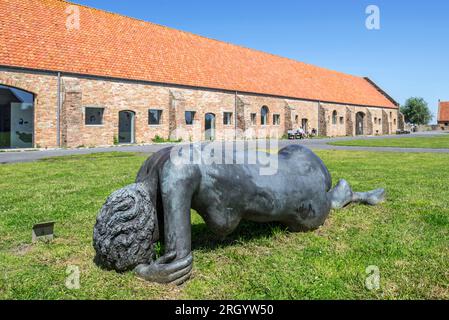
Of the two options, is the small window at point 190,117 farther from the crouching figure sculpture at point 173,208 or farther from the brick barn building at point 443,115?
the brick barn building at point 443,115

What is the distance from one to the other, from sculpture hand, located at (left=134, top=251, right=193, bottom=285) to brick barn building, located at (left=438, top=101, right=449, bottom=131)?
3343 inches

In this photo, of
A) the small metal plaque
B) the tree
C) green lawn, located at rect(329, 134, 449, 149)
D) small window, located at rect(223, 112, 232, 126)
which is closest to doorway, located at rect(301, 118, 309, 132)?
green lawn, located at rect(329, 134, 449, 149)

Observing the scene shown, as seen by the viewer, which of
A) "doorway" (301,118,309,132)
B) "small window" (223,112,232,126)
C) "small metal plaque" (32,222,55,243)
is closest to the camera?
"small metal plaque" (32,222,55,243)

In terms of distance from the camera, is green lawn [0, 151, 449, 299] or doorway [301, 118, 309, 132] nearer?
green lawn [0, 151, 449, 299]

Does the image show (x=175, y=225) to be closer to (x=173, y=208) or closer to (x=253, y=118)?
(x=173, y=208)

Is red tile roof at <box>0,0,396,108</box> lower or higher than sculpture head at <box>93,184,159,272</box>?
higher

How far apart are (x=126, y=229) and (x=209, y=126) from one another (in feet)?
80.9

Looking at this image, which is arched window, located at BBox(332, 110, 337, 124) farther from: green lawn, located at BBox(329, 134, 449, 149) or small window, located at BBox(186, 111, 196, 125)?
small window, located at BBox(186, 111, 196, 125)

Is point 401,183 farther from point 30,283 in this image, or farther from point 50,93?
point 50,93

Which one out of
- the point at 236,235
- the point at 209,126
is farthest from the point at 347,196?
the point at 209,126

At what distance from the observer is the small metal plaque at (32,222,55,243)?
12.8 feet

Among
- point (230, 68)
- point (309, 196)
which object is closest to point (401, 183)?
point (309, 196)

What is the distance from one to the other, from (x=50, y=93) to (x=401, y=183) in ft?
57.8

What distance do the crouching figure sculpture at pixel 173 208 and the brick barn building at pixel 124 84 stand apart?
17867mm
